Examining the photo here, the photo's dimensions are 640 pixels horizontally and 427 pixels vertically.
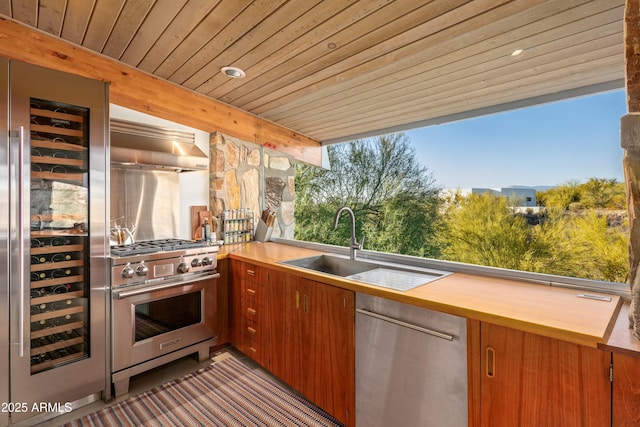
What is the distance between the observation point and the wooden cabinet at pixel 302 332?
5.47 feet

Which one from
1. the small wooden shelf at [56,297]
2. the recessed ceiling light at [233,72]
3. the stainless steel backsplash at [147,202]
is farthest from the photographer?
the stainless steel backsplash at [147,202]

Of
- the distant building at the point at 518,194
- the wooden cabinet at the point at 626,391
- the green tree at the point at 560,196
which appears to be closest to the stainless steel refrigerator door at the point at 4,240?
the wooden cabinet at the point at 626,391

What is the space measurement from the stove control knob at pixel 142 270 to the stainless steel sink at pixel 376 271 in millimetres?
957

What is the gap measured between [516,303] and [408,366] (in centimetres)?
55

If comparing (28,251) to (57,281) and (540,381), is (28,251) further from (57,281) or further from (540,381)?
(540,381)

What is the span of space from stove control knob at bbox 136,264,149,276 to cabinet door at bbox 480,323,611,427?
6.85ft

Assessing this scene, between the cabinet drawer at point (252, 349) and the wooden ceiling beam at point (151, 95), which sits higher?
the wooden ceiling beam at point (151, 95)

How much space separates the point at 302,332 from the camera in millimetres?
1909

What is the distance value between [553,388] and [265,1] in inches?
81.5

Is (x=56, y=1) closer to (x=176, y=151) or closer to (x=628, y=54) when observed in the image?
(x=176, y=151)

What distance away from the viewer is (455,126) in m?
2.50

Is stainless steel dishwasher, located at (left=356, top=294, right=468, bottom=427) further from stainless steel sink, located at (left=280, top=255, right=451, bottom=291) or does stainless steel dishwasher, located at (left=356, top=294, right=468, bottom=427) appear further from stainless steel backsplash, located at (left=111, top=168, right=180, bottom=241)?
stainless steel backsplash, located at (left=111, top=168, right=180, bottom=241)

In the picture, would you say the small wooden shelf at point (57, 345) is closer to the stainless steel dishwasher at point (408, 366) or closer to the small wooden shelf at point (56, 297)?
the small wooden shelf at point (56, 297)

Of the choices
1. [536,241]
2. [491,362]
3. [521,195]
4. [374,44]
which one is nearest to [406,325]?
[491,362]
